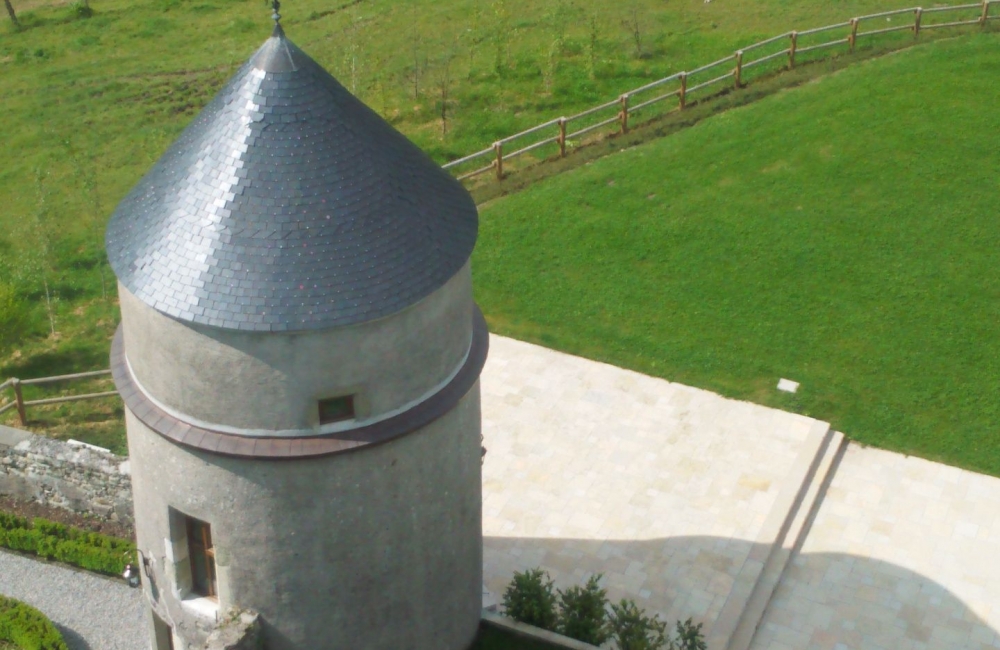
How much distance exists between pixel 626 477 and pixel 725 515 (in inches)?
77.3

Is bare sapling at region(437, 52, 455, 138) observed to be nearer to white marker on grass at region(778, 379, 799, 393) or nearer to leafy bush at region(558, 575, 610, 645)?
white marker on grass at region(778, 379, 799, 393)

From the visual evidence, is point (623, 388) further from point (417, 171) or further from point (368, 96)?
point (368, 96)

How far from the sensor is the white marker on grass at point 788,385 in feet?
86.9

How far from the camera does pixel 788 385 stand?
26594 millimetres

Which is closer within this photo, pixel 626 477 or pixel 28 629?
pixel 28 629

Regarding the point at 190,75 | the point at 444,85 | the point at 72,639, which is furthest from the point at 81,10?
the point at 72,639

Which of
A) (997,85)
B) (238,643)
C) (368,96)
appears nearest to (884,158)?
(997,85)

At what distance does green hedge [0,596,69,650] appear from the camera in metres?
21.7

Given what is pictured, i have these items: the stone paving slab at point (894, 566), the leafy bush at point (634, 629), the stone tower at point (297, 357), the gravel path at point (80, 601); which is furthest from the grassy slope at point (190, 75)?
the stone paving slab at point (894, 566)

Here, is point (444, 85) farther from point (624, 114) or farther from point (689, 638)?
point (689, 638)

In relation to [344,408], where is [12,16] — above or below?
below

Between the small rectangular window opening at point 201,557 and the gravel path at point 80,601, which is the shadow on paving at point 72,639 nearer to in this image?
the gravel path at point 80,601

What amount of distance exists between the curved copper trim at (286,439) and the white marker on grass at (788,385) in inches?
424

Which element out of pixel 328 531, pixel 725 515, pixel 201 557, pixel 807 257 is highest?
pixel 328 531
